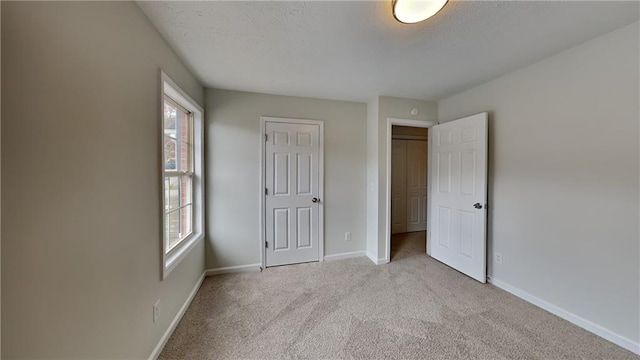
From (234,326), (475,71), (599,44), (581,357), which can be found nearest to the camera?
(581,357)

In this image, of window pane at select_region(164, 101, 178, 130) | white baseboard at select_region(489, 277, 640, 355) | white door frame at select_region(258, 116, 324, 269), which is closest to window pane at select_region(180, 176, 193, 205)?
window pane at select_region(164, 101, 178, 130)

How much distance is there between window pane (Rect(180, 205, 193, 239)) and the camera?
7.52 feet

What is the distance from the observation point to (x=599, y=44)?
1.71m

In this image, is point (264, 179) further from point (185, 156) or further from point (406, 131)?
point (406, 131)

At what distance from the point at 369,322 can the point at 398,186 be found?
3.23 meters

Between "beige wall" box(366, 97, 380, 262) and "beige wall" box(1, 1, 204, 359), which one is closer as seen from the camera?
"beige wall" box(1, 1, 204, 359)

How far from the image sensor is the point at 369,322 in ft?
6.23

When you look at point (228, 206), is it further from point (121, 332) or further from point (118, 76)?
point (118, 76)

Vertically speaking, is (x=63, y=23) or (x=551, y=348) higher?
(x=63, y=23)

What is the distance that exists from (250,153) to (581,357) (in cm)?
332

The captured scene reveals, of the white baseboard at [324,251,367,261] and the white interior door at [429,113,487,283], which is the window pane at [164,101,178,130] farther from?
the white interior door at [429,113,487,283]

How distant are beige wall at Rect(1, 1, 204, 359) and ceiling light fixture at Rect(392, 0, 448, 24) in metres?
1.48

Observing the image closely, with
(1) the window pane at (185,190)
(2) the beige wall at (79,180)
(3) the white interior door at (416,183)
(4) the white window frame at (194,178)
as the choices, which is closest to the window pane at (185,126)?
(4) the white window frame at (194,178)

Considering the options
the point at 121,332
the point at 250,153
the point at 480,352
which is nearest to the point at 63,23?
the point at 121,332
